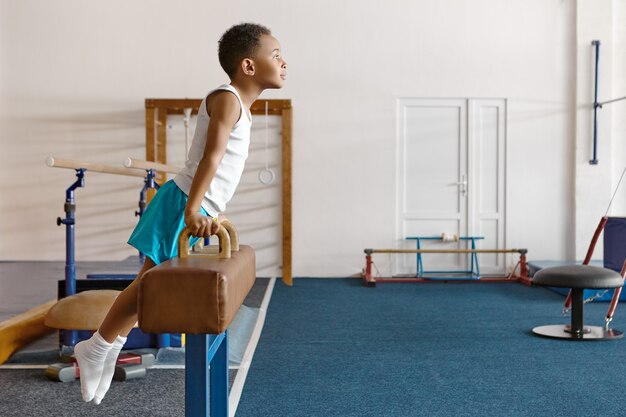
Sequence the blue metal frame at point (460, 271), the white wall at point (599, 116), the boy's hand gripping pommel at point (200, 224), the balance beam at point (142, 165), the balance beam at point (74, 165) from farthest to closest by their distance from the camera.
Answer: the white wall at point (599, 116) → the blue metal frame at point (460, 271) → the balance beam at point (142, 165) → the balance beam at point (74, 165) → the boy's hand gripping pommel at point (200, 224)

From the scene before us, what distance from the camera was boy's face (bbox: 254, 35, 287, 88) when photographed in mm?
2273

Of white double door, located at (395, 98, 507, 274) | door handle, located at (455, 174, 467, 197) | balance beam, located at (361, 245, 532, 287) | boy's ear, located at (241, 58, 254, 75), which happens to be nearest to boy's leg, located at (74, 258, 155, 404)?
boy's ear, located at (241, 58, 254, 75)

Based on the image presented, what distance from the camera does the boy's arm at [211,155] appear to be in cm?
197

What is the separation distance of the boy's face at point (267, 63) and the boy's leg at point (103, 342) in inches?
31.2

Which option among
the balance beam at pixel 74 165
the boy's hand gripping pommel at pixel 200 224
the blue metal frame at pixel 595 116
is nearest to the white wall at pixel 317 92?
the blue metal frame at pixel 595 116

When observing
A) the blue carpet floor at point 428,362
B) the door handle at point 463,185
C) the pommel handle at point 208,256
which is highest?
the door handle at point 463,185

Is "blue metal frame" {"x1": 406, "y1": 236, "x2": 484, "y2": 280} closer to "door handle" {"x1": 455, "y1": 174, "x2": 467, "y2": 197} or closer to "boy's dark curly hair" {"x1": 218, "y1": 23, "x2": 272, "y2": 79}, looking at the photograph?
"door handle" {"x1": 455, "y1": 174, "x2": 467, "y2": 197}

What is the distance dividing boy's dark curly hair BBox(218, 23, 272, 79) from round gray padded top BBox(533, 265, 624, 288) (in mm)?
2921

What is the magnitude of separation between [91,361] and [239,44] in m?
1.13

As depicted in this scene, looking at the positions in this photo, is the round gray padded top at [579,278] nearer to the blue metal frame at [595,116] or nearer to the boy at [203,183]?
the boy at [203,183]

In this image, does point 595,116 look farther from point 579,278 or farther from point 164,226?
point 164,226

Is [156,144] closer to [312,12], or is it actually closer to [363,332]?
[312,12]

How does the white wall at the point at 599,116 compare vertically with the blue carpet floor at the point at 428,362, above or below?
above

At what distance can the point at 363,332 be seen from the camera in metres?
4.70
